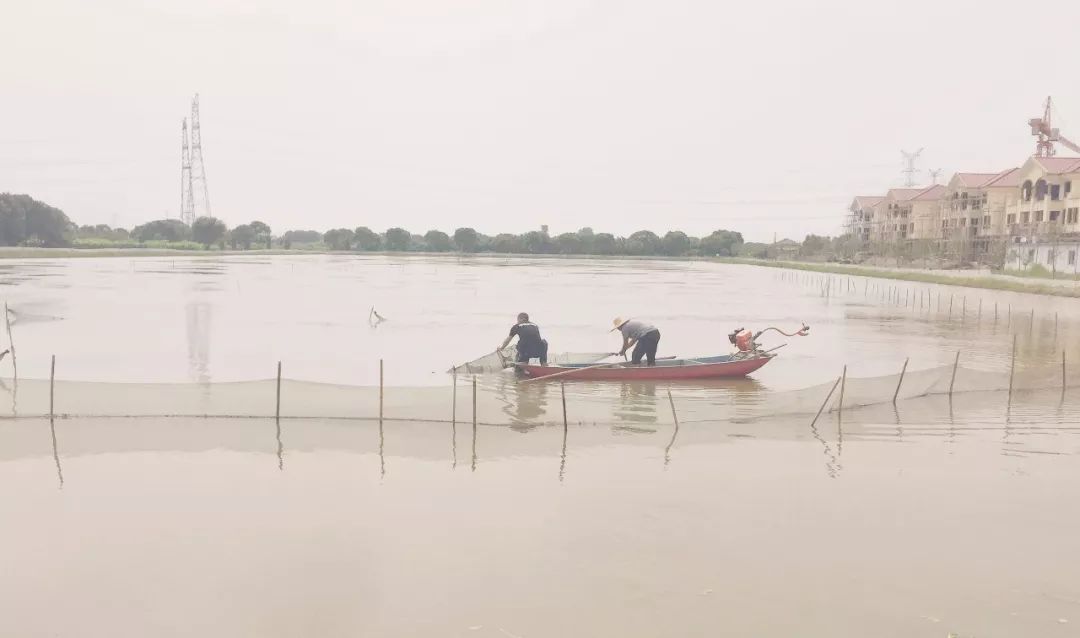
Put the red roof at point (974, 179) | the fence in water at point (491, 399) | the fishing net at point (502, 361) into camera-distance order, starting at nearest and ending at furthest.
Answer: the fence in water at point (491, 399), the fishing net at point (502, 361), the red roof at point (974, 179)

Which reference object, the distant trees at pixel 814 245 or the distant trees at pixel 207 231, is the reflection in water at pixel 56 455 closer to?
the distant trees at pixel 814 245

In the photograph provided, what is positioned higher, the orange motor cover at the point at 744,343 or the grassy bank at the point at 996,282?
the grassy bank at the point at 996,282

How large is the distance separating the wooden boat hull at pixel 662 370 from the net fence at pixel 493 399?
12.0 inches

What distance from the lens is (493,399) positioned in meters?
16.7

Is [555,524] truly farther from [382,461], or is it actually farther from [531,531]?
[382,461]

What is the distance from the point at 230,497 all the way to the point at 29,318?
25904mm

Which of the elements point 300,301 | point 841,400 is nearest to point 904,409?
point 841,400

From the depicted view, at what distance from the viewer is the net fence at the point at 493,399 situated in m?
14.2

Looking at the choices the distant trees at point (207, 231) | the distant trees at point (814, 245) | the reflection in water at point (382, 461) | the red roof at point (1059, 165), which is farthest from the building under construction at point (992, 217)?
the distant trees at point (207, 231)

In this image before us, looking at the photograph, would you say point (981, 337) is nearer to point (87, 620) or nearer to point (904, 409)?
point (904, 409)

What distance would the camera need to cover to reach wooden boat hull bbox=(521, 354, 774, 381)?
1840 cm

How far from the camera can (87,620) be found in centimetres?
714

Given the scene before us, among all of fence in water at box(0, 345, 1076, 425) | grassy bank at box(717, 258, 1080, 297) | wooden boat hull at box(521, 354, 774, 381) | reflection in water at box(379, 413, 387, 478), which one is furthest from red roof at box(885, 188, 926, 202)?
reflection in water at box(379, 413, 387, 478)

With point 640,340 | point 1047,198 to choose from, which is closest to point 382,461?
point 640,340
